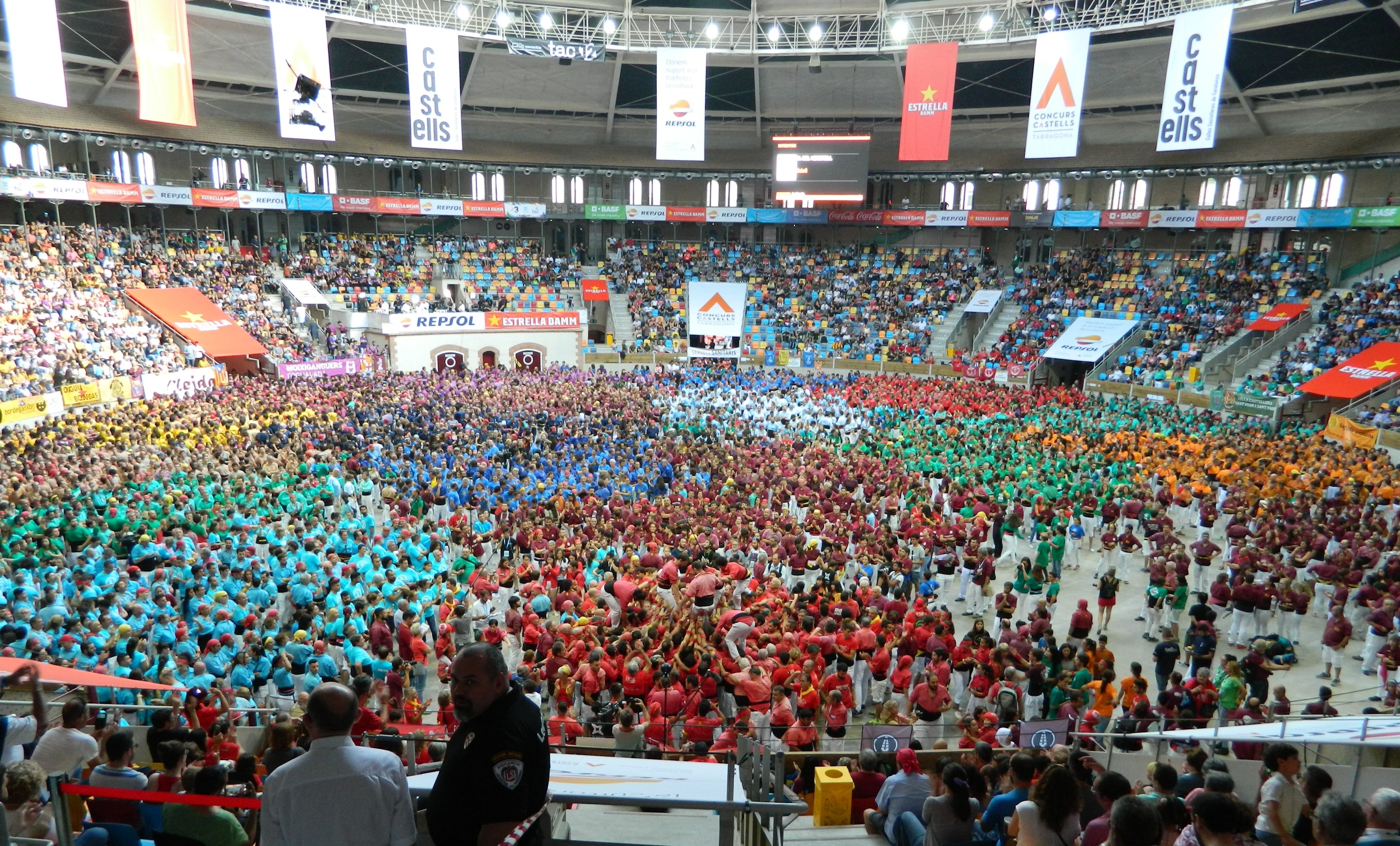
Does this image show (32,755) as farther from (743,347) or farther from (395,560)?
(743,347)

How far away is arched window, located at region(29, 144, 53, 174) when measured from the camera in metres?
38.3

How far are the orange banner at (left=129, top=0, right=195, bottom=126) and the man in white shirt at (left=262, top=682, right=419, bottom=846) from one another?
1200 inches

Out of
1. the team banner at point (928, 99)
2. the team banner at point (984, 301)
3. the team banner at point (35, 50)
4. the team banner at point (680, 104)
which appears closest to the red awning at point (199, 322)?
the team banner at point (35, 50)

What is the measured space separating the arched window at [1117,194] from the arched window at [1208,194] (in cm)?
386

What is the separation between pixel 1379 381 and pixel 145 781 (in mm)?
35832

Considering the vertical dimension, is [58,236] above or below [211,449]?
above

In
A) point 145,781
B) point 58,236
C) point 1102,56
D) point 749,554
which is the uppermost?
point 1102,56

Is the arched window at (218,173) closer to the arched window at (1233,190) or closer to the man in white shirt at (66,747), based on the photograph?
the man in white shirt at (66,747)

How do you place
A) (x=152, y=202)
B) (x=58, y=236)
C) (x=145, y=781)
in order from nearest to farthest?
1. (x=145, y=781)
2. (x=58, y=236)
3. (x=152, y=202)

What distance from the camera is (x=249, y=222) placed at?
45875 millimetres

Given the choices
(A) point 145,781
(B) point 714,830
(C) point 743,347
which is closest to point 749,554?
(B) point 714,830

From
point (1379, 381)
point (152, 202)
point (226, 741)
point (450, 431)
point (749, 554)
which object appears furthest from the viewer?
point (152, 202)

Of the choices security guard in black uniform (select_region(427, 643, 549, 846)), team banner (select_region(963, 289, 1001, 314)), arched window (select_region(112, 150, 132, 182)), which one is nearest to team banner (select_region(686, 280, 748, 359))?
team banner (select_region(963, 289, 1001, 314))

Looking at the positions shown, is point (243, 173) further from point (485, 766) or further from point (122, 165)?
point (485, 766)
